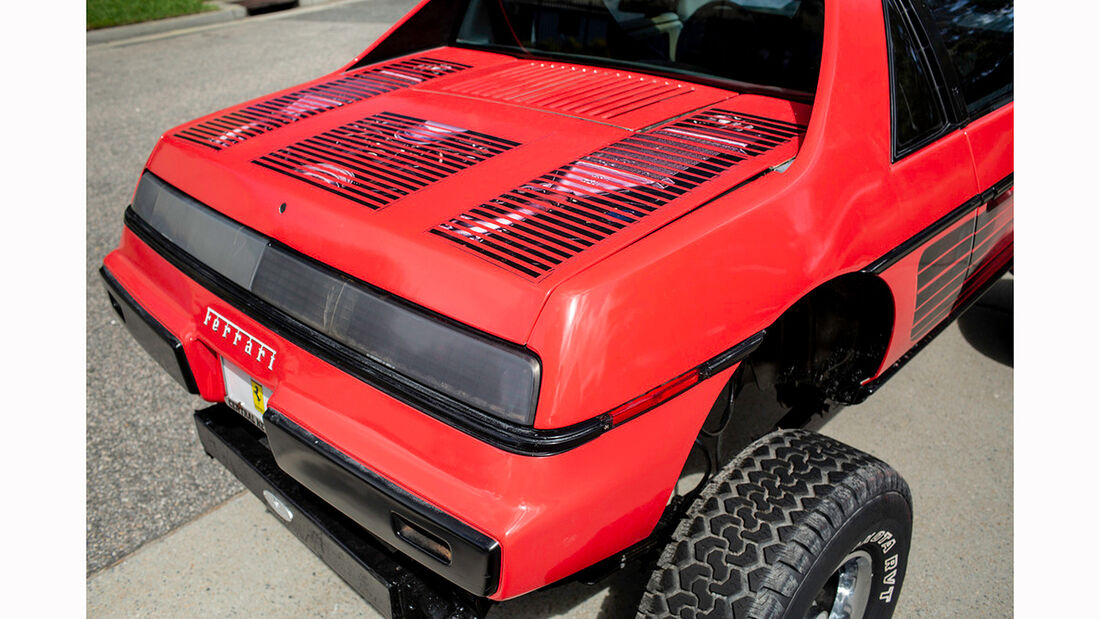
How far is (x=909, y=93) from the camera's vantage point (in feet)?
7.11

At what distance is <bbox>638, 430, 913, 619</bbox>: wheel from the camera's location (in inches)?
66.0

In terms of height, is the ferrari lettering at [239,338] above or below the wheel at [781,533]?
above

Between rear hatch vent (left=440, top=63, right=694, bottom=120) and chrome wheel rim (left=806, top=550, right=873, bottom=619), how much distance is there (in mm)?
1379

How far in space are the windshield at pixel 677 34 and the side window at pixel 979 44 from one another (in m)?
0.42

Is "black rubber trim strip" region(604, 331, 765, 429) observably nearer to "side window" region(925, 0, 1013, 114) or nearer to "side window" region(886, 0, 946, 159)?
"side window" region(886, 0, 946, 159)

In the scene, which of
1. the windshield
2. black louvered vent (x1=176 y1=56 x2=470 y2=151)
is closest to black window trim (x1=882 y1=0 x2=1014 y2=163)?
the windshield

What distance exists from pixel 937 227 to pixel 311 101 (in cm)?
200

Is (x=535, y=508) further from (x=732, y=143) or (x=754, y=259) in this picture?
(x=732, y=143)

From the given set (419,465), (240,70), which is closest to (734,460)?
(419,465)

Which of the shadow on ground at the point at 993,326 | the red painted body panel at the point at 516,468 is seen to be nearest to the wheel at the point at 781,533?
the red painted body panel at the point at 516,468

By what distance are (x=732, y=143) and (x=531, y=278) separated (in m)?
0.77

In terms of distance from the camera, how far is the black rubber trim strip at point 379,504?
1439 millimetres

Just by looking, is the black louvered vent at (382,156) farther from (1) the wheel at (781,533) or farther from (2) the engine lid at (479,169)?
(1) the wheel at (781,533)

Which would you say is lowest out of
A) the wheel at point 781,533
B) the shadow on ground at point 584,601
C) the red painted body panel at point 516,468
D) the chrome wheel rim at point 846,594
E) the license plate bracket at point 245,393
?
the shadow on ground at point 584,601
